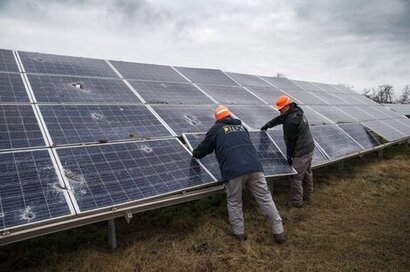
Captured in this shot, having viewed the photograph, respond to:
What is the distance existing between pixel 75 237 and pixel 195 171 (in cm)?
223

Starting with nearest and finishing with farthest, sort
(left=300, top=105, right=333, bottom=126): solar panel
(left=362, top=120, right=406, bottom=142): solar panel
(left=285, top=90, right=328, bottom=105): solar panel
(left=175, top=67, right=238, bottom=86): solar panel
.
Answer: (left=300, top=105, right=333, bottom=126): solar panel, (left=175, top=67, right=238, bottom=86): solar panel, (left=362, top=120, right=406, bottom=142): solar panel, (left=285, top=90, right=328, bottom=105): solar panel

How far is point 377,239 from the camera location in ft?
19.6

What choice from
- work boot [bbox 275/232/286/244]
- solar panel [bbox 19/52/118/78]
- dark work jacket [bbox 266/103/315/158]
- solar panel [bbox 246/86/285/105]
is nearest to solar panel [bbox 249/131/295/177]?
dark work jacket [bbox 266/103/315/158]

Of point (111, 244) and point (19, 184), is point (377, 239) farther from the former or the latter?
point (19, 184)

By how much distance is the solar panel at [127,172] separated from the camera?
475 centimetres

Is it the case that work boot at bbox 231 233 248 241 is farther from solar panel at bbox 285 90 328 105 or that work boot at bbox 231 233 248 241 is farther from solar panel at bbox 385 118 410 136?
solar panel at bbox 385 118 410 136

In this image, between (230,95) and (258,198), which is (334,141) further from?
(258,198)

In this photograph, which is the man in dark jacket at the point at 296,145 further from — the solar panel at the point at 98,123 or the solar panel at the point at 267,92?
the solar panel at the point at 267,92

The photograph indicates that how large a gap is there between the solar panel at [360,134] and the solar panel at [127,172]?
6.45m

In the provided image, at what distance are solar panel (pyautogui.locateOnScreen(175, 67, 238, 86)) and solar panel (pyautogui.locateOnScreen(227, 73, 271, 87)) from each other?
0.46 metres

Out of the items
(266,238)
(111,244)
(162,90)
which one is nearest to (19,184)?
(111,244)

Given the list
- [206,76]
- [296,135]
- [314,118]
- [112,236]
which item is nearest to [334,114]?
[314,118]

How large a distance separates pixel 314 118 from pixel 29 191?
28.0 ft

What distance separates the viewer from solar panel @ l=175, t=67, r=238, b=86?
10.8 m
